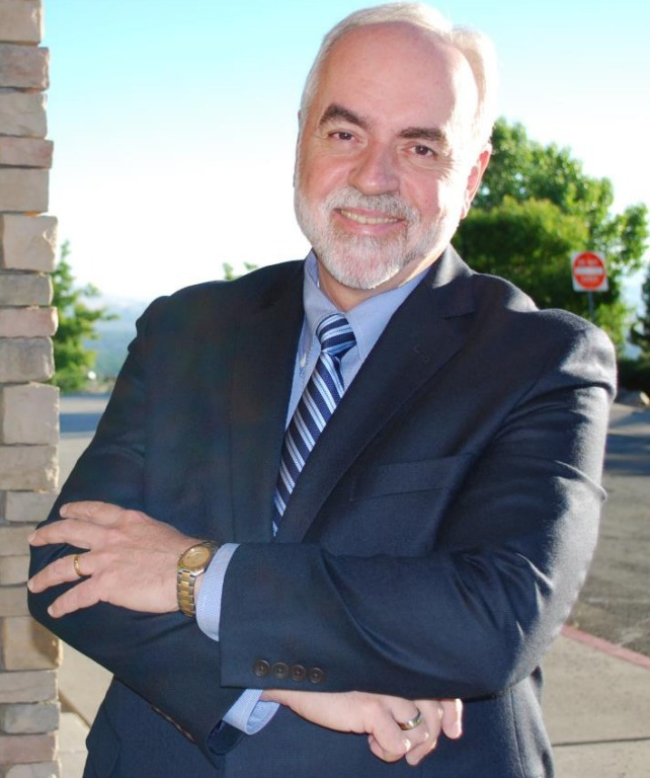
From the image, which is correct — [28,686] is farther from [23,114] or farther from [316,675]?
[316,675]

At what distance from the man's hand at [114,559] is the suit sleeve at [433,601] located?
14 centimetres

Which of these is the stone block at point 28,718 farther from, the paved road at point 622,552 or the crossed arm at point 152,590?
the paved road at point 622,552

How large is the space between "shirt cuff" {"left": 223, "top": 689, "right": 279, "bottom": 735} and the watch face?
0.74ft

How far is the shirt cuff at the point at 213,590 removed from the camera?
1907 mm

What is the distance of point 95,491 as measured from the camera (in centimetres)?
230

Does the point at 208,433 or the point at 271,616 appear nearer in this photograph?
the point at 271,616

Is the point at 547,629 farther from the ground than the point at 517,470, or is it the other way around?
the point at 517,470

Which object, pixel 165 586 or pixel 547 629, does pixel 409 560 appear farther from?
pixel 165 586

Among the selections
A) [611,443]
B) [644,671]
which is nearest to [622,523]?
[644,671]

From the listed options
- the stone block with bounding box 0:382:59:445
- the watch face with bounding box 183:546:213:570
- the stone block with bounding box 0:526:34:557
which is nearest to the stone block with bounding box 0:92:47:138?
the stone block with bounding box 0:382:59:445

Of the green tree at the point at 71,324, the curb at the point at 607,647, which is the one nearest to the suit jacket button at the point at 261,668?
the curb at the point at 607,647

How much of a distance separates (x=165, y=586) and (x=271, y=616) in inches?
7.8

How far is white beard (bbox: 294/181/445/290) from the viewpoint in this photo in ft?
7.35

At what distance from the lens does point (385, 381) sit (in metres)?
2.16
